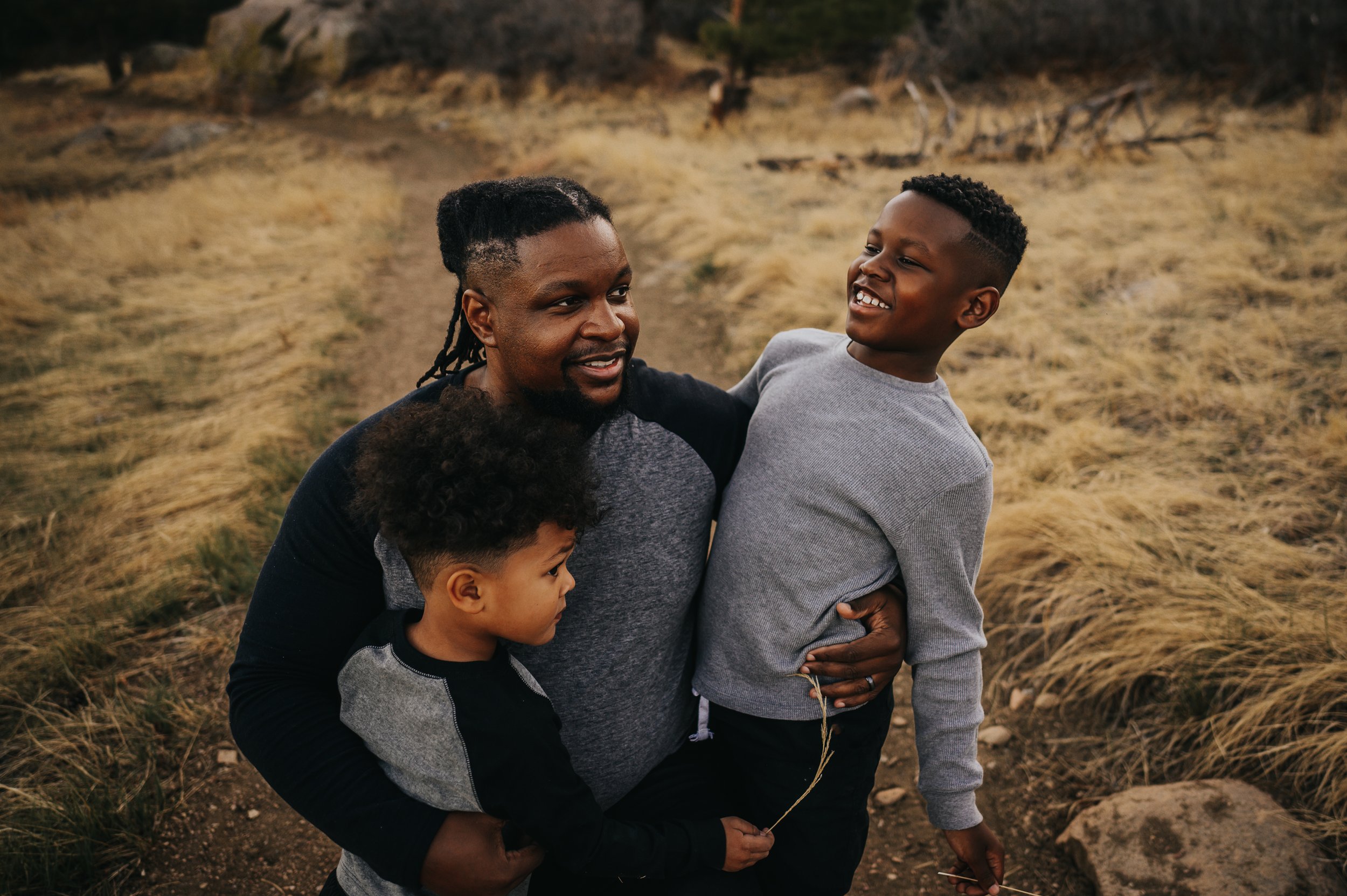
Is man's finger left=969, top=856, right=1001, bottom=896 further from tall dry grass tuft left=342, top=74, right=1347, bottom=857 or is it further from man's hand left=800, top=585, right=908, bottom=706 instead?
tall dry grass tuft left=342, top=74, right=1347, bottom=857

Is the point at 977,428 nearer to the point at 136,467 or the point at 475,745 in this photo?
the point at 475,745

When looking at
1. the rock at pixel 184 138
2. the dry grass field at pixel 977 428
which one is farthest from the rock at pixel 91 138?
the dry grass field at pixel 977 428

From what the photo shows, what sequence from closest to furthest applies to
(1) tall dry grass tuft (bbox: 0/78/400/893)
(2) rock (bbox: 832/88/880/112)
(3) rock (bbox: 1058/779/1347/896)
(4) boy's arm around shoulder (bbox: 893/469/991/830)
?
1. (4) boy's arm around shoulder (bbox: 893/469/991/830)
2. (3) rock (bbox: 1058/779/1347/896)
3. (1) tall dry grass tuft (bbox: 0/78/400/893)
4. (2) rock (bbox: 832/88/880/112)

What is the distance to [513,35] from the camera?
1986 cm

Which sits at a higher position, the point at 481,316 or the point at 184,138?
the point at 184,138

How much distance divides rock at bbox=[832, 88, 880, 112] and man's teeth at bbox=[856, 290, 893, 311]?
1459cm

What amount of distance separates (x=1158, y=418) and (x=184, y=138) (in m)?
17.5

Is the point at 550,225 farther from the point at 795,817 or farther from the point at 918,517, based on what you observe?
the point at 795,817

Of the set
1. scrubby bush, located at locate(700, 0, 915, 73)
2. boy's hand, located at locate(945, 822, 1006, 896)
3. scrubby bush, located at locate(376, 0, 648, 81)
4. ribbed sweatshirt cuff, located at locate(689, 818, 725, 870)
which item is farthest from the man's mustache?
scrubby bush, located at locate(376, 0, 648, 81)

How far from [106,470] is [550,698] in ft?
12.4

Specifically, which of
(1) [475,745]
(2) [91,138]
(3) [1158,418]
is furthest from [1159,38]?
(2) [91,138]

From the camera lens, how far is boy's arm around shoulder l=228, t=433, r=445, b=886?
1271 millimetres

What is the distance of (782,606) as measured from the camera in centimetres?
148

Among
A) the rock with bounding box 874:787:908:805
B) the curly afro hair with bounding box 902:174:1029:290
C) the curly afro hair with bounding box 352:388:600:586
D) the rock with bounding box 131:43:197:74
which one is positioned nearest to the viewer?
the curly afro hair with bounding box 352:388:600:586
